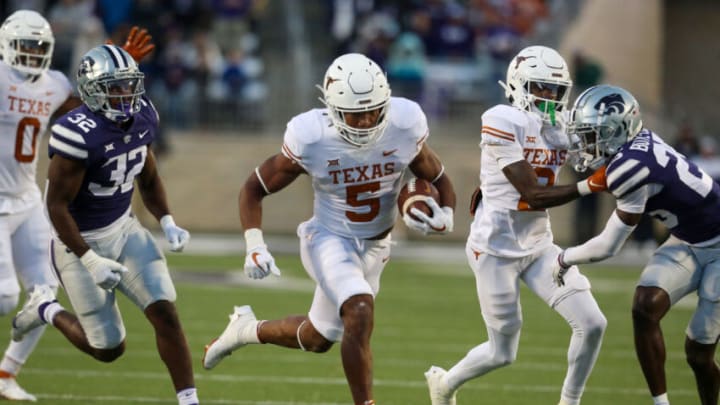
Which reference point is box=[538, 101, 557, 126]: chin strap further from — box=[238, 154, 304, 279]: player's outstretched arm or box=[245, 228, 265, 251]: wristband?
box=[245, 228, 265, 251]: wristband

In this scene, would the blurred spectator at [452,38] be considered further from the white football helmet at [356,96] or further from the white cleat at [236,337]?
the white football helmet at [356,96]

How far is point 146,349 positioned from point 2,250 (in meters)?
2.07

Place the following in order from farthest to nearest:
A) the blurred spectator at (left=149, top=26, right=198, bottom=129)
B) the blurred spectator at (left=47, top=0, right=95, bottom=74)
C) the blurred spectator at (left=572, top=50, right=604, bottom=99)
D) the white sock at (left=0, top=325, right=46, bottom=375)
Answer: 1. the blurred spectator at (left=149, top=26, right=198, bottom=129)
2. the blurred spectator at (left=47, top=0, right=95, bottom=74)
3. the blurred spectator at (left=572, top=50, right=604, bottom=99)
4. the white sock at (left=0, top=325, right=46, bottom=375)

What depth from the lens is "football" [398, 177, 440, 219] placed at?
5.90 metres

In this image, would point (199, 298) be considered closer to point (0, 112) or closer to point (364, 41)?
point (0, 112)

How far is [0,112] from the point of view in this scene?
7.16 metres

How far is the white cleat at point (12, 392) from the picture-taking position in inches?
273

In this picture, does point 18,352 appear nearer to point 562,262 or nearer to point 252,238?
point 252,238

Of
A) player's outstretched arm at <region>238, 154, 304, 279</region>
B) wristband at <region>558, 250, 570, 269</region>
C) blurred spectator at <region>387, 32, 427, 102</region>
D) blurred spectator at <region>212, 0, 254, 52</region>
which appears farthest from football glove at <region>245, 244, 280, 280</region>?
blurred spectator at <region>212, 0, 254, 52</region>

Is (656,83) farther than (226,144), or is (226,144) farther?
(656,83)

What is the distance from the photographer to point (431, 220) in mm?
5852

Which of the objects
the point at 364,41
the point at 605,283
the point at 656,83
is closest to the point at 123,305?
the point at 605,283

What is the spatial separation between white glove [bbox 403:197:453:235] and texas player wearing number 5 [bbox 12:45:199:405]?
3.88 ft

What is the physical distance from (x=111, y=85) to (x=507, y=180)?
1.88m
